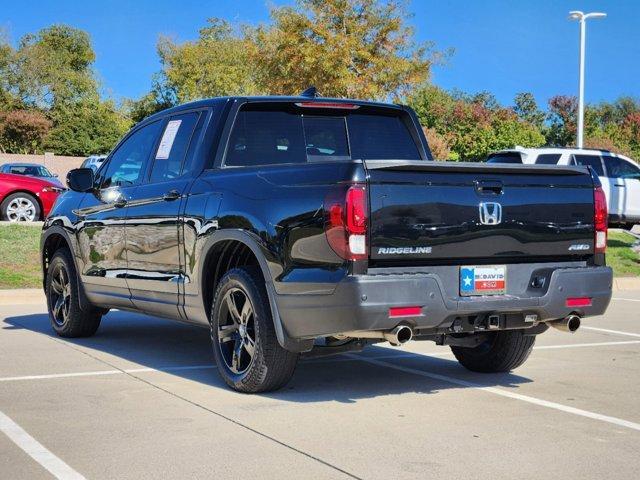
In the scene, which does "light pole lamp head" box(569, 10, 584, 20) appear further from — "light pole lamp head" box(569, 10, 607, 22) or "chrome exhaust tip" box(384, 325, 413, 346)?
"chrome exhaust tip" box(384, 325, 413, 346)

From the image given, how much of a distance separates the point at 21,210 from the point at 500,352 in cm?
1402

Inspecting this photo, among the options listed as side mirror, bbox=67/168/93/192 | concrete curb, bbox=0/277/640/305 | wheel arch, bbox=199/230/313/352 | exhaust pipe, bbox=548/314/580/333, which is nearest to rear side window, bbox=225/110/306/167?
wheel arch, bbox=199/230/313/352

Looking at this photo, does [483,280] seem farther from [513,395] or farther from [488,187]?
[513,395]

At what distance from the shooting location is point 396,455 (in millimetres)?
4773

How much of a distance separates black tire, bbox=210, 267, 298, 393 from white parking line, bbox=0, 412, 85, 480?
148 centimetres

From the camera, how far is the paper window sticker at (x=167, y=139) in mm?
7496

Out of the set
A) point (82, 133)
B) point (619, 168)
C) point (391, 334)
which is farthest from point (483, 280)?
point (82, 133)

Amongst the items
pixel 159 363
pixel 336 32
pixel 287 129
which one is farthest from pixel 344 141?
pixel 336 32

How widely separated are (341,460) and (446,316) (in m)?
1.29

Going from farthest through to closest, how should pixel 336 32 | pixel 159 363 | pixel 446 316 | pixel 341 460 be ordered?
pixel 336 32
pixel 159 363
pixel 446 316
pixel 341 460

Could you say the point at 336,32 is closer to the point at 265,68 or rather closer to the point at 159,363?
the point at 265,68

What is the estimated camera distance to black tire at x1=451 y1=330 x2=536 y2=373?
22.9ft

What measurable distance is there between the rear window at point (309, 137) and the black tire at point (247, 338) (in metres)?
1.07

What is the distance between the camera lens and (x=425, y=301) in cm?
552
